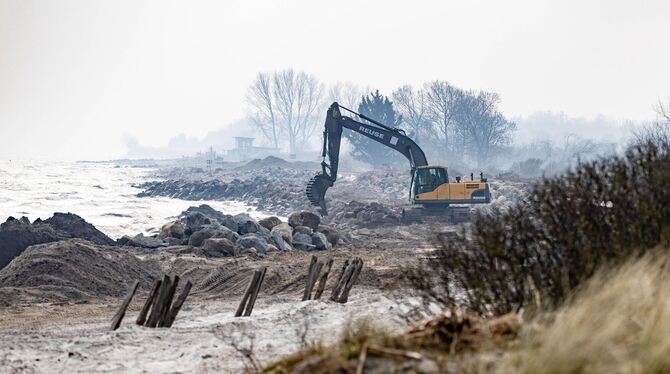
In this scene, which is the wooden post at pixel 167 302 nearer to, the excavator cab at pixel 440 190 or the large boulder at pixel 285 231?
the large boulder at pixel 285 231

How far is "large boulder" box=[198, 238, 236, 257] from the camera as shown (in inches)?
873

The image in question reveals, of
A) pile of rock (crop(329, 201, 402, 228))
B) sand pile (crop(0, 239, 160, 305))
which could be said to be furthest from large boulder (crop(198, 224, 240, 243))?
pile of rock (crop(329, 201, 402, 228))

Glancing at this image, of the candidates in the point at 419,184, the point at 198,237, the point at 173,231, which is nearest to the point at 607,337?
the point at 198,237

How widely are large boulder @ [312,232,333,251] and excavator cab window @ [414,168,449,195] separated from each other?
309 inches

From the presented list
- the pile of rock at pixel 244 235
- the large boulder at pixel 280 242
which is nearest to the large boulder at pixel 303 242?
the pile of rock at pixel 244 235

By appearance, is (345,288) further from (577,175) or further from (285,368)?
(285,368)

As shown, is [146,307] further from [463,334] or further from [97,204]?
[97,204]

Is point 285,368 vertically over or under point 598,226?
under

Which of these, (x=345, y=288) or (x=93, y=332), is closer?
(x=93, y=332)

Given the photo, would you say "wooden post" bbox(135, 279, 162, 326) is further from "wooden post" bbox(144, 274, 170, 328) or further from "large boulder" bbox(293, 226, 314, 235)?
"large boulder" bbox(293, 226, 314, 235)

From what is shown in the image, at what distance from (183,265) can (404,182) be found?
38.6 meters

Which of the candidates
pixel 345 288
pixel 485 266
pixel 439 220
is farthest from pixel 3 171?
pixel 485 266

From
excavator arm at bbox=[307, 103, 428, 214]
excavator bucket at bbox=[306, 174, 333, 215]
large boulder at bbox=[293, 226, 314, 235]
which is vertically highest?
excavator arm at bbox=[307, 103, 428, 214]

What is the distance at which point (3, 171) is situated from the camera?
7944 centimetres
